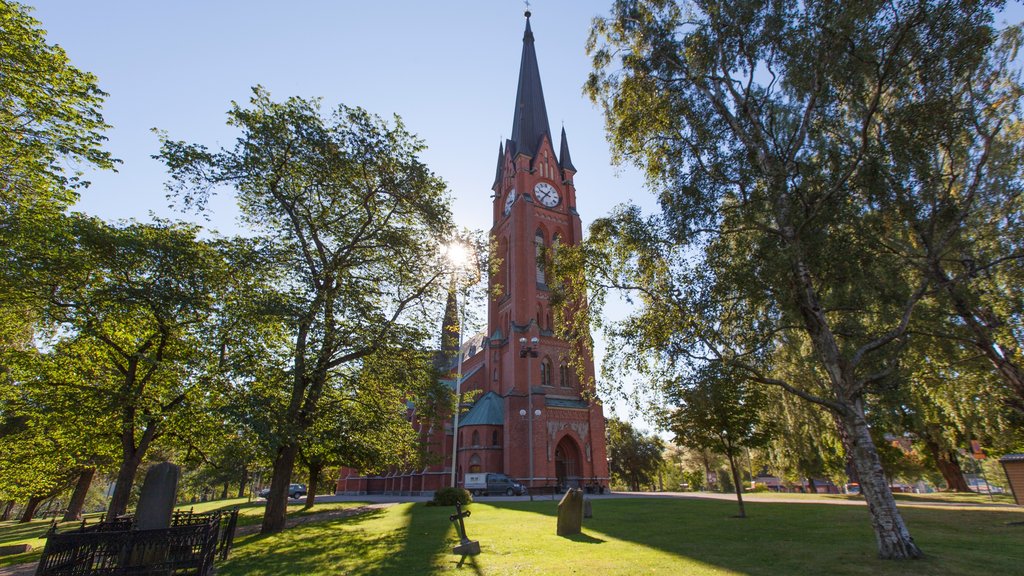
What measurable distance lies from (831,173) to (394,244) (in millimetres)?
13825

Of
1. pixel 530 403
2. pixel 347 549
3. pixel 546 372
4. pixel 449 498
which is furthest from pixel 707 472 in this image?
pixel 347 549

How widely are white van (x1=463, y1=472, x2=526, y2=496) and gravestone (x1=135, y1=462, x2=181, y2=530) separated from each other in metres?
25.7

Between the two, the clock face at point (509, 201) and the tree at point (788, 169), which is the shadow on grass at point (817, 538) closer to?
the tree at point (788, 169)

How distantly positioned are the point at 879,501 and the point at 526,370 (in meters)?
29.4

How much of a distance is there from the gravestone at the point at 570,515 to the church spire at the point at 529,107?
38.8 m

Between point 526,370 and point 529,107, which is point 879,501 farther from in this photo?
point 529,107

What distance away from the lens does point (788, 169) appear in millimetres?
12141

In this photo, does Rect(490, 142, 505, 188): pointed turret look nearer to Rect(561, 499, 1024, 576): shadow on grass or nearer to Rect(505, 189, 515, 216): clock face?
Rect(505, 189, 515, 216): clock face

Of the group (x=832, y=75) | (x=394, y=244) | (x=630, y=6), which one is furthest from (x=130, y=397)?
(x=832, y=75)

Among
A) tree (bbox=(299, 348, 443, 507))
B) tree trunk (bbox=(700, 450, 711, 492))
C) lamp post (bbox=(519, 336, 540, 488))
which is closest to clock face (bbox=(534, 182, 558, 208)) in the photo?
lamp post (bbox=(519, 336, 540, 488))

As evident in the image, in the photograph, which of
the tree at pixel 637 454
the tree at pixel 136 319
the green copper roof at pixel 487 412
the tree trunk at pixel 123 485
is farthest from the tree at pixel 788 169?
the tree at pixel 637 454

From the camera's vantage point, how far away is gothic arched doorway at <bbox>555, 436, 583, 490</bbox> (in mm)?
36625

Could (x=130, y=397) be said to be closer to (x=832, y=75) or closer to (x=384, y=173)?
(x=384, y=173)

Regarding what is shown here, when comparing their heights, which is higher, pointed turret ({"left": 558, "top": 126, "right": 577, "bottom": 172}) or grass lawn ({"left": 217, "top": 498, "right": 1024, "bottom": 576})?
A: pointed turret ({"left": 558, "top": 126, "right": 577, "bottom": 172})
